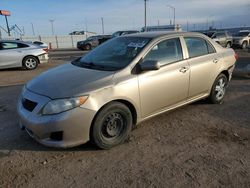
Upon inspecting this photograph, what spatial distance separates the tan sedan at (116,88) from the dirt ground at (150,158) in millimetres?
282

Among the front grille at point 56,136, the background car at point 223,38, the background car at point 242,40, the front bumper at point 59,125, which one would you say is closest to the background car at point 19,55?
the front bumper at point 59,125

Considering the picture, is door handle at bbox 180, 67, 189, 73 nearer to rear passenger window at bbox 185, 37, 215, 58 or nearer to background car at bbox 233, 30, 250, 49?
rear passenger window at bbox 185, 37, 215, 58

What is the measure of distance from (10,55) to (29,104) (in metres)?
8.17

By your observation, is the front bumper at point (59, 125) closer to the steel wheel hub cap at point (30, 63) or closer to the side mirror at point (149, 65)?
the side mirror at point (149, 65)

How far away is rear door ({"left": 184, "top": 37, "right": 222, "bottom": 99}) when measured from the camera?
4.69 m

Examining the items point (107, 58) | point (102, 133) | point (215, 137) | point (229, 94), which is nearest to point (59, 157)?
point (102, 133)

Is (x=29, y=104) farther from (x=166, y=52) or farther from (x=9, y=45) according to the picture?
(x=9, y=45)

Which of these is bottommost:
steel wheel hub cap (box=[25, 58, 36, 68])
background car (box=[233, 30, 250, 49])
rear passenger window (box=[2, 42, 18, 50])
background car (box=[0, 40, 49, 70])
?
background car (box=[233, 30, 250, 49])

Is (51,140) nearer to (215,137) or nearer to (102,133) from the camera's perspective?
(102,133)

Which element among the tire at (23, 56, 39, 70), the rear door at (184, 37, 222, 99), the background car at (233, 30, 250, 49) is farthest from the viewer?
the background car at (233, 30, 250, 49)

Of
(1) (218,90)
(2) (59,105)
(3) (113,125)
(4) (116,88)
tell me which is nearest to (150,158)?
(3) (113,125)

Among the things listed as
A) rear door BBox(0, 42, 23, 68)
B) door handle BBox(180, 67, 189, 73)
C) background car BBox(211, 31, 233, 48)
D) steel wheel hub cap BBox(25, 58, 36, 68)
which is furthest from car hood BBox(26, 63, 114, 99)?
background car BBox(211, 31, 233, 48)

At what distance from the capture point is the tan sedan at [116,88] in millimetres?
3289

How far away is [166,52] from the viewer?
435cm
